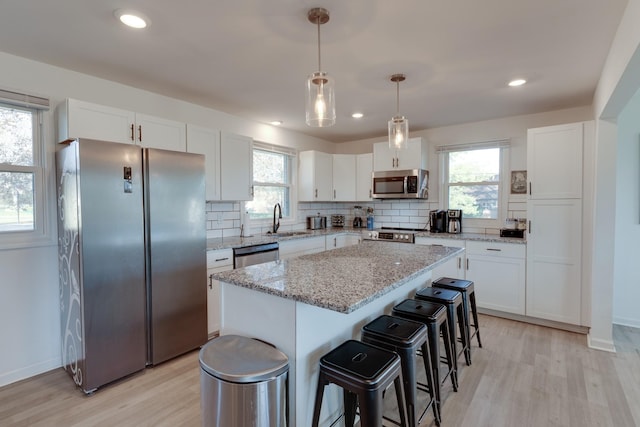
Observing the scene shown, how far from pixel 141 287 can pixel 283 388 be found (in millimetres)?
1560

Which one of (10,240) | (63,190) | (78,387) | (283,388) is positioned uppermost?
(63,190)

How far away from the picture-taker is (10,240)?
2309 mm

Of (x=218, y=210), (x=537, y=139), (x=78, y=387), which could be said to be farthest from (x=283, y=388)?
(x=537, y=139)

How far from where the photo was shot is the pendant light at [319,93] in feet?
5.83

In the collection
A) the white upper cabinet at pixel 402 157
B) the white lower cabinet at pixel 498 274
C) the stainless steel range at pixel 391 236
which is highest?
the white upper cabinet at pixel 402 157

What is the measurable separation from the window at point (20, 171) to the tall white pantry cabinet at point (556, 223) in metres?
4.45

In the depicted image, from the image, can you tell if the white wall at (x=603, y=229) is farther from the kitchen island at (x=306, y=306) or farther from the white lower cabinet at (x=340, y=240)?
the white lower cabinet at (x=340, y=240)

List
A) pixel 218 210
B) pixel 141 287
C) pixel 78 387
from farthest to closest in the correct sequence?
pixel 218 210 → pixel 141 287 → pixel 78 387

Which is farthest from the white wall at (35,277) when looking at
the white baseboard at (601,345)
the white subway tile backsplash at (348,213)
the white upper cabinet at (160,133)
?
the white baseboard at (601,345)

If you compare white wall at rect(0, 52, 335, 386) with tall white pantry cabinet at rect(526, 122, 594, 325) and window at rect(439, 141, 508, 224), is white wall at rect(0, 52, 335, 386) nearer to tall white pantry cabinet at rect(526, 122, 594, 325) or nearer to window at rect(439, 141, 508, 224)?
window at rect(439, 141, 508, 224)

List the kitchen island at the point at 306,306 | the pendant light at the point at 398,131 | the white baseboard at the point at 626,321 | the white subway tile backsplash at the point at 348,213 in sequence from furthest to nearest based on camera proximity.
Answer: the white subway tile backsplash at the point at 348,213, the white baseboard at the point at 626,321, the pendant light at the point at 398,131, the kitchen island at the point at 306,306

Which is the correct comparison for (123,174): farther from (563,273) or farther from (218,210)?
(563,273)

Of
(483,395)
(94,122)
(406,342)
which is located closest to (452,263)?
(483,395)

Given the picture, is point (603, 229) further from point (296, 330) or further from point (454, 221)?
point (296, 330)
